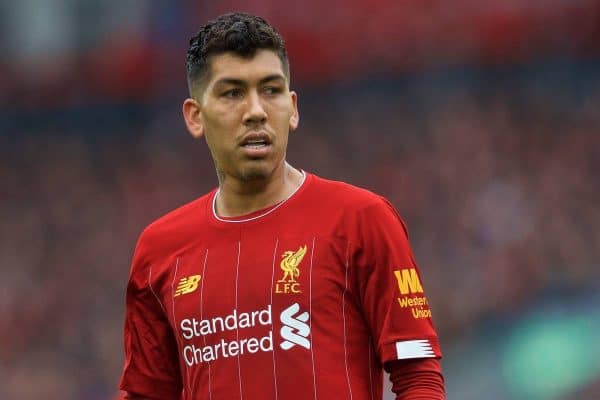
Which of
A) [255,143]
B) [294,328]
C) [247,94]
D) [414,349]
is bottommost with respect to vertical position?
[414,349]

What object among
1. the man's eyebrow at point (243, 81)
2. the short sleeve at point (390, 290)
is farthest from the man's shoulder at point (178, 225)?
the short sleeve at point (390, 290)

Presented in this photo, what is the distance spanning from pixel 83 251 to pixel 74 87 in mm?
1674

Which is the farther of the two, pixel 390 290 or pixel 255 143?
pixel 255 143

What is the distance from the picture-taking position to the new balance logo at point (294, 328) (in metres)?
3.00

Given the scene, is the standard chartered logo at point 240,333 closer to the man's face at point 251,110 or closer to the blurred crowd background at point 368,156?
the man's face at point 251,110

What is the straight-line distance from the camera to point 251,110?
310 centimetres

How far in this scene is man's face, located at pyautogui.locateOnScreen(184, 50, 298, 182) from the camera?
10.2ft

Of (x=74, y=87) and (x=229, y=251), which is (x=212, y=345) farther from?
(x=74, y=87)

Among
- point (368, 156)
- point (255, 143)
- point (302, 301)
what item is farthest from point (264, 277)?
point (368, 156)

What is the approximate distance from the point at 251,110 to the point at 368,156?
7804mm

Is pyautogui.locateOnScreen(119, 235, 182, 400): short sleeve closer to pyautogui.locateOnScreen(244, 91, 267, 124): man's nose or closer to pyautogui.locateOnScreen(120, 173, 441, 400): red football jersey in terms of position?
pyautogui.locateOnScreen(120, 173, 441, 400): red football jersey

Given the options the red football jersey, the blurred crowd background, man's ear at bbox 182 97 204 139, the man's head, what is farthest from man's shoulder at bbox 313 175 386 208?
the blurred crowd background

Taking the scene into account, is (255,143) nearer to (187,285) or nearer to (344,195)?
(344,195)

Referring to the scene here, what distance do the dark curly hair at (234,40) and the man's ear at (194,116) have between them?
0.27ft
